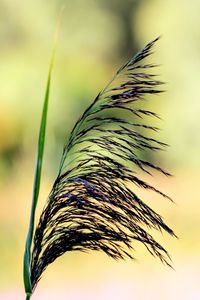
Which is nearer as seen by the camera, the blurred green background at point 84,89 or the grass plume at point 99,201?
the grass plume at point 99,201

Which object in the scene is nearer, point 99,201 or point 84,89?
point 99,201

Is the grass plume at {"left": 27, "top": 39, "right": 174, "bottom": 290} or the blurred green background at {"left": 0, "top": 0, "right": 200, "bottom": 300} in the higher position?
the grass plume at {"left": 27, "top": 39, "right": 174, "bottom": 290}

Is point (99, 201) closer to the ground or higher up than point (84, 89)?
higher up

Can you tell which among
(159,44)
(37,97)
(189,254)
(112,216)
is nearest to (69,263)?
(189,254)

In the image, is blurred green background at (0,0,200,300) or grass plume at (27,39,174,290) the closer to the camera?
grass plume at (27,39,174,290)

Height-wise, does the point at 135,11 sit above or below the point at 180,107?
above

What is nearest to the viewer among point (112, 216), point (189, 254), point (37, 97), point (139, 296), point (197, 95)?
point (112, 216)

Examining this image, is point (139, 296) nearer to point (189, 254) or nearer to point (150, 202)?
point (189, 254)

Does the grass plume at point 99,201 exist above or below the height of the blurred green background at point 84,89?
above
